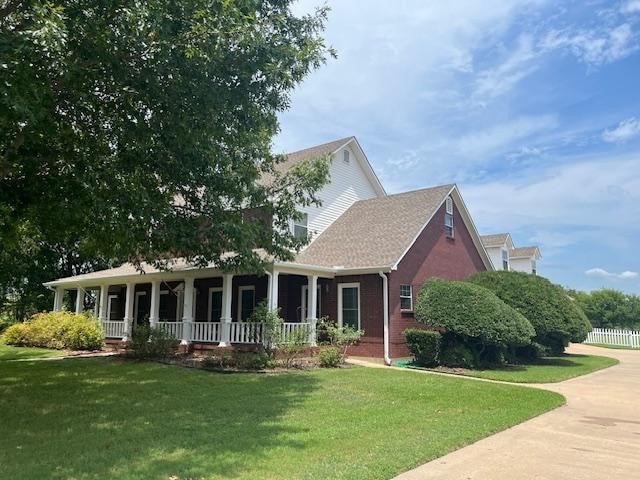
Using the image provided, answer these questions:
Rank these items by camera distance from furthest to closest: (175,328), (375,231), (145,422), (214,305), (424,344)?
(214,305) < (375,231) < (175,328) < (424,344) < (145,422)

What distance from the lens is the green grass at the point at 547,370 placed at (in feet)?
49.6

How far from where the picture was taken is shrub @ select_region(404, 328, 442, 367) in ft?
55.6

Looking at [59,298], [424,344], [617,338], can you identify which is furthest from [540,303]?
[59,298]

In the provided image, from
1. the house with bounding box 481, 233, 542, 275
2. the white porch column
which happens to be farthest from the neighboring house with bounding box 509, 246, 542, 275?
the white porch column

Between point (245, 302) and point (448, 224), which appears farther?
point (448, 224)

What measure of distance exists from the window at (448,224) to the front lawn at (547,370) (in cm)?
619

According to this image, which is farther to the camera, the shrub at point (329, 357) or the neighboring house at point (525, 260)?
the neighboring house at point (525, 260)

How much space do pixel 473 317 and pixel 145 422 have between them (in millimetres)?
11285

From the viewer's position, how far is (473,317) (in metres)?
16.7

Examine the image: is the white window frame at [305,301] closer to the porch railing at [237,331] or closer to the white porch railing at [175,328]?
the porch railing at [237,331]

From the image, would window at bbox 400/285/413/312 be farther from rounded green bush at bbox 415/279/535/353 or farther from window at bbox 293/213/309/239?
window at bbox 293/213/309/239

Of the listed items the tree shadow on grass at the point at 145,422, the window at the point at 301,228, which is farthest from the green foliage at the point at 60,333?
the window at the point at 301,228

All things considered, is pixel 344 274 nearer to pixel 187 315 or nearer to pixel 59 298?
pixel 187 315

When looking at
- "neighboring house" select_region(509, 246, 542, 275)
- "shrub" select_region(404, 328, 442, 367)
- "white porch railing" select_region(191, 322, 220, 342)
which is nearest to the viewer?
"shrub" select_region(404, 328, 442, 367)
